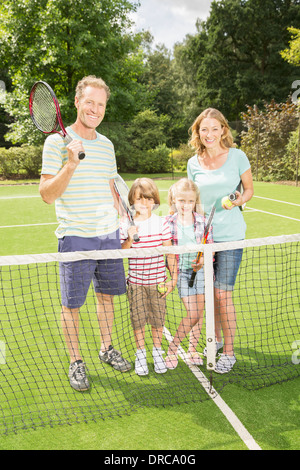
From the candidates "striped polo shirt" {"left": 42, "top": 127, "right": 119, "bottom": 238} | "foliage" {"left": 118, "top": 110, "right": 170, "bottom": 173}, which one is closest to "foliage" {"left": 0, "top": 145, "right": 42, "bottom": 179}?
"foliage" {"left": 118, "top": 110, "right": 170, "bottom": 173}

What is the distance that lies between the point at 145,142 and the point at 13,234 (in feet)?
56.8

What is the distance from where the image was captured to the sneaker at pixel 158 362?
3417 mm

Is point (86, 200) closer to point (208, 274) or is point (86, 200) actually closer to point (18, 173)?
point (208, 274)

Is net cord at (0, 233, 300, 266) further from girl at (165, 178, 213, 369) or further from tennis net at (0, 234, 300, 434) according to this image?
girl at (165, 178, 213, 369)

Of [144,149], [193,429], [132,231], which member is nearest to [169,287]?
[132,231]

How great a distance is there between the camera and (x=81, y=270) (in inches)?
119

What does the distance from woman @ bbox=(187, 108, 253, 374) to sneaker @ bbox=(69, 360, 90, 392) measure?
1075mm

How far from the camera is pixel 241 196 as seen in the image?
3135 mm

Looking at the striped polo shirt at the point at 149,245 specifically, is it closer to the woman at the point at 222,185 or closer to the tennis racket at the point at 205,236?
the tennis racket at the point at 205,236

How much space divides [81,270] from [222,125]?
1.55 meters

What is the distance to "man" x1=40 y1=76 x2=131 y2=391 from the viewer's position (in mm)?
2826

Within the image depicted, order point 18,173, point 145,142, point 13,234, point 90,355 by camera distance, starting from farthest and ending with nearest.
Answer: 1. point 145,142
2. point 18,173
3. point 13,234
4. point 90,355

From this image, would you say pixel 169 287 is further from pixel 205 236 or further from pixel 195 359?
pixel 195 359
